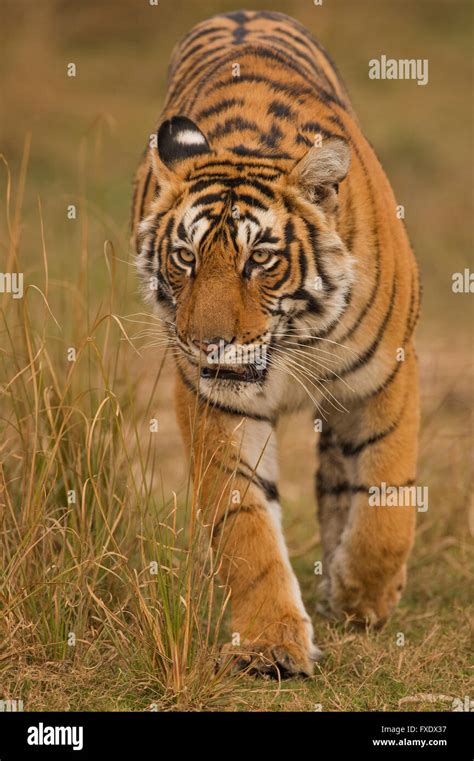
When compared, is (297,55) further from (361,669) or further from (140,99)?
(140,99)

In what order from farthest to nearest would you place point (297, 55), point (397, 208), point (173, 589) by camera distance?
1. point (297, 55)
2. point (397, 208)
3. point (173, 589)

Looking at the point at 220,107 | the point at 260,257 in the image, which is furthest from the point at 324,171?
the point at 220,107

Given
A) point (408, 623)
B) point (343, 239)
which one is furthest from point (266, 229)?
point (408, 623)

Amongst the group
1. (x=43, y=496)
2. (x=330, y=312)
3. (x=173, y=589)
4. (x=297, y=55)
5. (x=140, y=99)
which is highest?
(x=140, y=99)

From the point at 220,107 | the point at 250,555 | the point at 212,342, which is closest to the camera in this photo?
the point at 212,342

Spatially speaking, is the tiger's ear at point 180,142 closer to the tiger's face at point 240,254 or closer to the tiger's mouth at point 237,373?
the tiger's face at point 240,254

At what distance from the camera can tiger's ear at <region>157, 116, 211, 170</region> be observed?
388 centimetres

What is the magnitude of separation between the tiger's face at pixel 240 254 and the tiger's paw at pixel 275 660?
75cm

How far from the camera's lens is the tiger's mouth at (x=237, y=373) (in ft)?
11.8

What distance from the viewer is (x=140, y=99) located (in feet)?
40.7

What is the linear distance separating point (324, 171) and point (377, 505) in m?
1.14

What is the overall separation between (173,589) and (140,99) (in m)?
9.60

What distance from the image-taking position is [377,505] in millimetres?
4156

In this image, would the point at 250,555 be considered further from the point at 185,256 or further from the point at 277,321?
the point at 185,256
